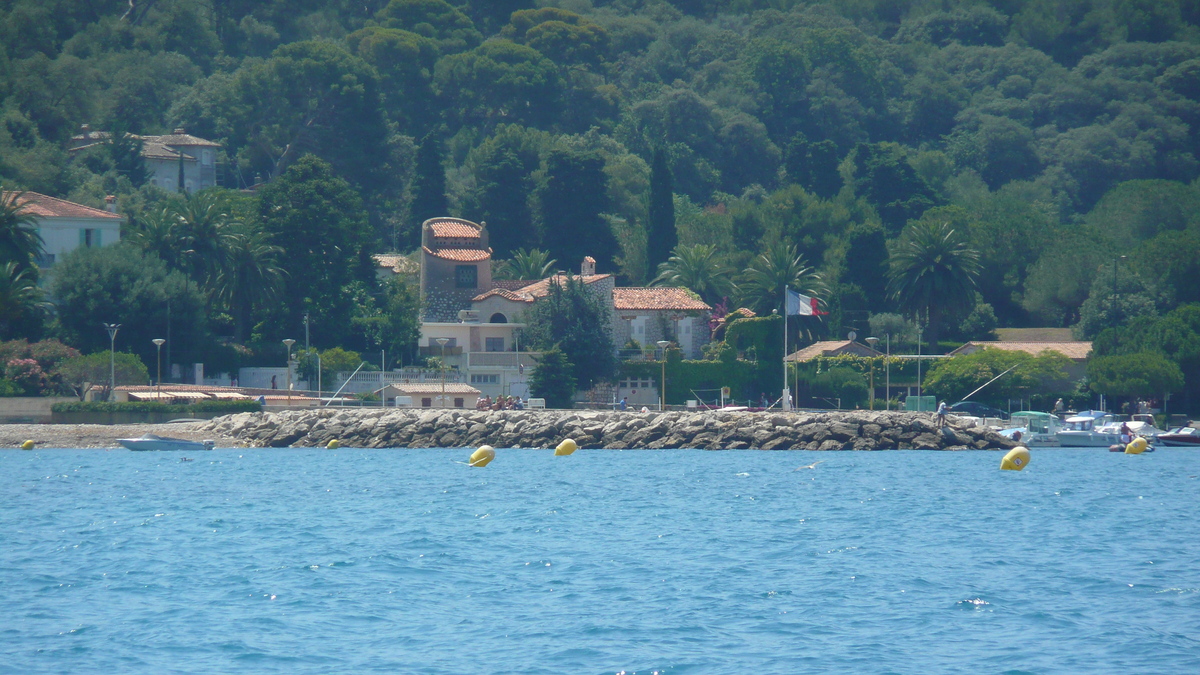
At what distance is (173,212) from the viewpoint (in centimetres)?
6588

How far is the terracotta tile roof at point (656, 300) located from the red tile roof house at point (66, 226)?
2543 centimetres

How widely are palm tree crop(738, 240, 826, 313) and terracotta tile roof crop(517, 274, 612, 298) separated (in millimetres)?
9231

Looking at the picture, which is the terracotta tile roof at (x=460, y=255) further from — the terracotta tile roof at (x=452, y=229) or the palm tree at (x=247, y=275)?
the palm tree at (x=247, y=275)

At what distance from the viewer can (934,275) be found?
70.7 meters

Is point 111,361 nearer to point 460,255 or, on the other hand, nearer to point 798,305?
point 460,255

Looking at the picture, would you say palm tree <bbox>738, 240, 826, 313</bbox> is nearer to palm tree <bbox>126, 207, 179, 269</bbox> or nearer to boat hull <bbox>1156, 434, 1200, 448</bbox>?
boat hull <bbox>1156, 434, 1200, 448</bbox>

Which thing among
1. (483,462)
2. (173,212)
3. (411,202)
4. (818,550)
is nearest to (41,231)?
(173,212)

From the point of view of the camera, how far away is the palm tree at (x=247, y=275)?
63781 mm

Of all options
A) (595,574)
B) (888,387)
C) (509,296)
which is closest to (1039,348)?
(888,387)

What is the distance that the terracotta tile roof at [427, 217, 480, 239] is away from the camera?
74.9 metres

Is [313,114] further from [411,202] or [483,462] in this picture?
[483,462]

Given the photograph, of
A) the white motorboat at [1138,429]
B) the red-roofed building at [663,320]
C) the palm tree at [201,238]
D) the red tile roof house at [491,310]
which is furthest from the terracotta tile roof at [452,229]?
the white motorboat at [1138,429]

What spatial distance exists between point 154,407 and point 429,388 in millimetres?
12310

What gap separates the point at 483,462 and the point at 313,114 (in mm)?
56321
